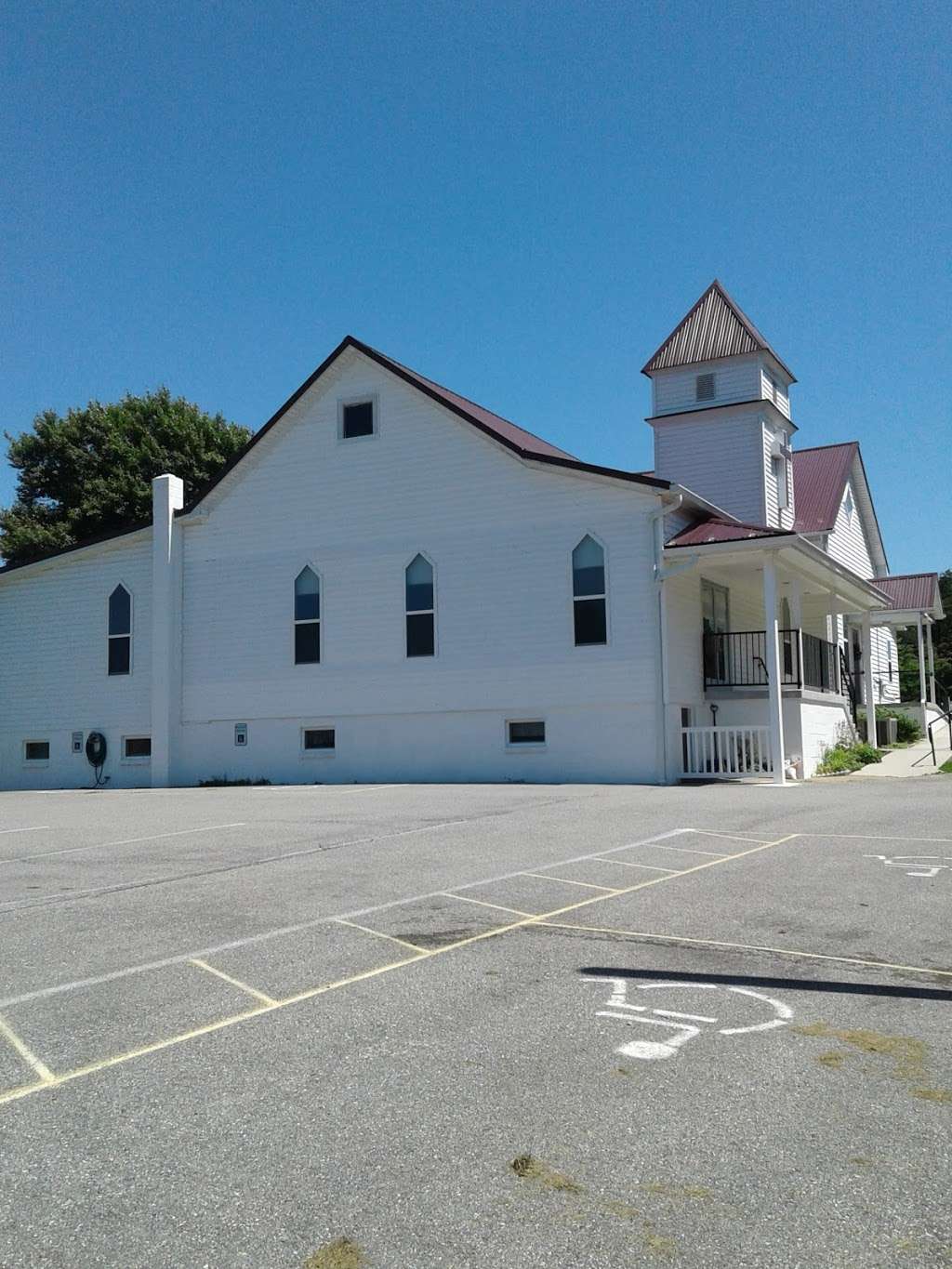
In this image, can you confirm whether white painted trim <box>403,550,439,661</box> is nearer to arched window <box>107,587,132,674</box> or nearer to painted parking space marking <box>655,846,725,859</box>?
arched window <box>107,587,132,674</box>

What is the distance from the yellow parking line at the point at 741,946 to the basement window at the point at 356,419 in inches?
733

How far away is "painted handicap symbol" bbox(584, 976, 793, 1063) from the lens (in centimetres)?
486

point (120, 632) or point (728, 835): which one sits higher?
point (120, 632)

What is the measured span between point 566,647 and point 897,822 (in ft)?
31.6

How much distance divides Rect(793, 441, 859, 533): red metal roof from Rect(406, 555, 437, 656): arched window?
14476mm

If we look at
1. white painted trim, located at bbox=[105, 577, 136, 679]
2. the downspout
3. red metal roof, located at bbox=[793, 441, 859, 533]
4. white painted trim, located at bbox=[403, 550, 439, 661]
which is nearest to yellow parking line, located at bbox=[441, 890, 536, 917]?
the downspout

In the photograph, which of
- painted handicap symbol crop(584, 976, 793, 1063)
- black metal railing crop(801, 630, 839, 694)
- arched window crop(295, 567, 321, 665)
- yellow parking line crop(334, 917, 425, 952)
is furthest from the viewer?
black metal railing crop(801, 630, 839, 694)

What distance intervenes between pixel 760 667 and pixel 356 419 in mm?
10675

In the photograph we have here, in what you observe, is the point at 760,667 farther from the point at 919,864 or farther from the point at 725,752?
the point at 919,864

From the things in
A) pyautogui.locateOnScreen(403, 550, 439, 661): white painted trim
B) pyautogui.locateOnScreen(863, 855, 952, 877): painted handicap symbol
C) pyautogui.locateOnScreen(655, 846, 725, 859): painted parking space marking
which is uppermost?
pyautogui.locateOnScreen(403, 550, 439, 661): white painted trim

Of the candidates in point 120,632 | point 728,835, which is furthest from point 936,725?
point 728,835

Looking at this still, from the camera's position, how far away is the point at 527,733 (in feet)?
73.8

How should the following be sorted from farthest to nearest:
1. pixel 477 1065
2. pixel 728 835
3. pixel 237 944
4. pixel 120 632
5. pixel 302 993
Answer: pixel 120 632 < pixel 728 835 < pixel 237 944 < pixel 302 993 < pixel 477 1065

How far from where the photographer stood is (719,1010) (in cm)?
543
